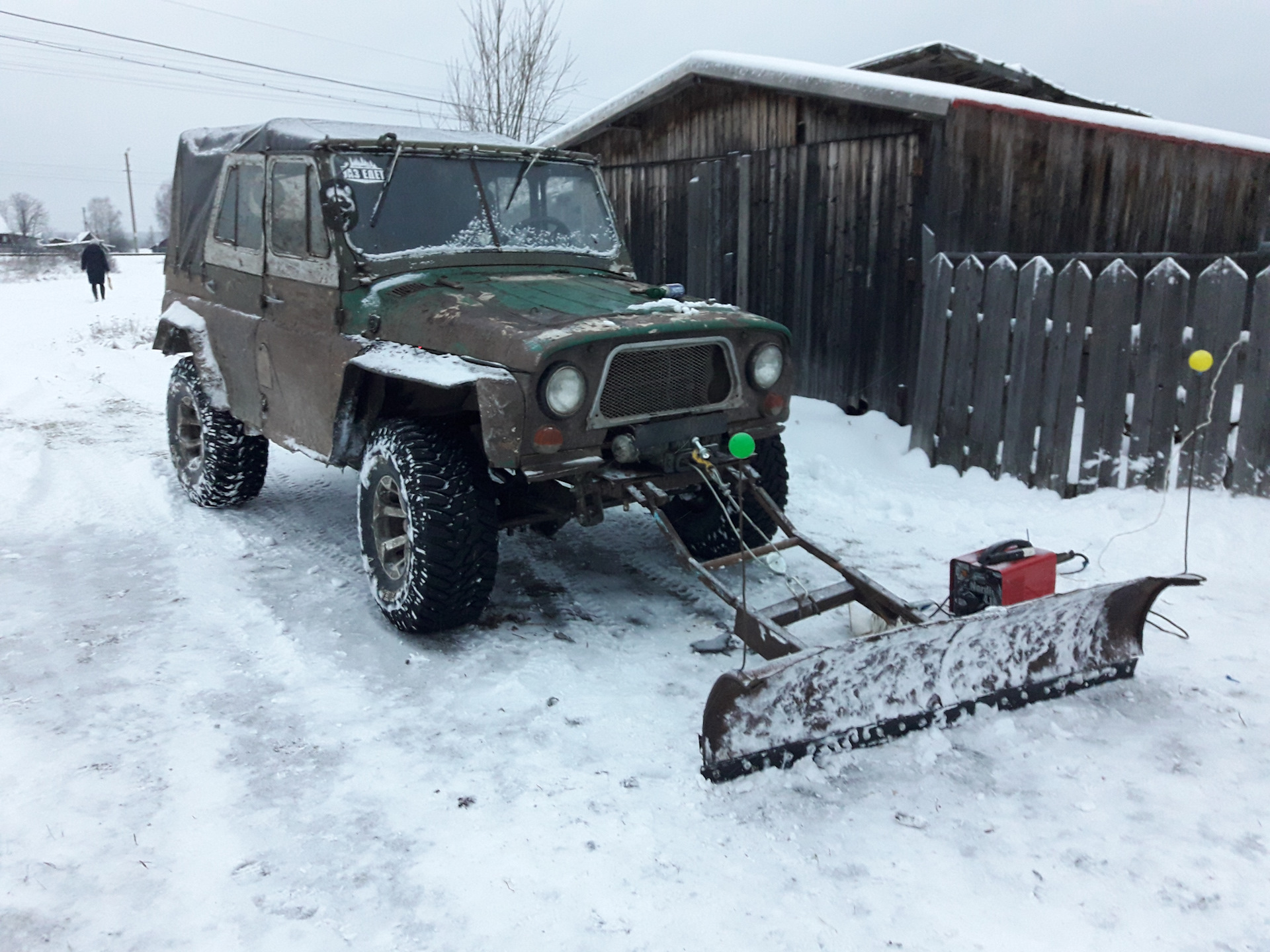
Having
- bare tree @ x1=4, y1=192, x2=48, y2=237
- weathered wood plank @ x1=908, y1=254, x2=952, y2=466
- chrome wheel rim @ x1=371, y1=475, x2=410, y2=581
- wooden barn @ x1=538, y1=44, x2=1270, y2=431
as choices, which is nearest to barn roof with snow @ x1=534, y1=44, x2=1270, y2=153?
wooden barn @ x1=538, y1=44, x2=1270, y2=431

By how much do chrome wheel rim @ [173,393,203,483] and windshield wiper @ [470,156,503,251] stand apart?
265 centimetres

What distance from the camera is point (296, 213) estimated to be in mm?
5062

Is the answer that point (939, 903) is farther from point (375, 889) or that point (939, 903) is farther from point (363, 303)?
point (363, 303)

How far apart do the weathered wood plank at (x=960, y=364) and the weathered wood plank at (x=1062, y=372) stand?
0.57 m

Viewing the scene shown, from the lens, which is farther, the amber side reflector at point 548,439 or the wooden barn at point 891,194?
the wooden barn at point 891,194

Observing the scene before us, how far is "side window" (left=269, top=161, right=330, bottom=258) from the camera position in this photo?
488 centimetres

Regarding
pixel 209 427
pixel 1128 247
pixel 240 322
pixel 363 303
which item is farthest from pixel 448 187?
pixel 1128 247

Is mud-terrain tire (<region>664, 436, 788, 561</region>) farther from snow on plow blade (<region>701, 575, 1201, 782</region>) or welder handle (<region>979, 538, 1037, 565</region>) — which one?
snow on plow blade (<region>701, 575, 1201, 782</region>)

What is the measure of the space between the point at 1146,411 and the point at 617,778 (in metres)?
4.24

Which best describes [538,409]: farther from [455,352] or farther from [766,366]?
[766,366]

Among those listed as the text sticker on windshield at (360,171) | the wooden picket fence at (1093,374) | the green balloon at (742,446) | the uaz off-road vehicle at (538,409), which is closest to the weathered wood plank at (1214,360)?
the wooden picket fence at (1093,374)

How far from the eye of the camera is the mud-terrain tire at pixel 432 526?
13.4 ft

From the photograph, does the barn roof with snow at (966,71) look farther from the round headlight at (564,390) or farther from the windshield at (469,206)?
the round headlight at (564,390)

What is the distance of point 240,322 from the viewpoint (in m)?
5.71
